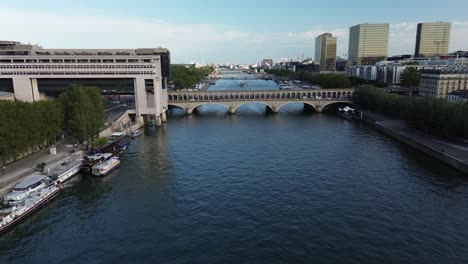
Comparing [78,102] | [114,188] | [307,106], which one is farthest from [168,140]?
[307,106]

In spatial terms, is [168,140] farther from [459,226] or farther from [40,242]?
[459,226]

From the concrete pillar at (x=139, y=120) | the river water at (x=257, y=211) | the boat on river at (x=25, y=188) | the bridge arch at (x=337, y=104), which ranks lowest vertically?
the river water at (x=257, y=211)

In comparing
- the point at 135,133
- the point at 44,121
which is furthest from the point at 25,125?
the point at 135,133

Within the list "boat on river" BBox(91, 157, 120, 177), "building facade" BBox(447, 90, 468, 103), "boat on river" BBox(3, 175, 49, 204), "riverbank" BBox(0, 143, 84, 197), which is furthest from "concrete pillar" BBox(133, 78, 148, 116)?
"building facade" BBox(447, 90, 468, 103)

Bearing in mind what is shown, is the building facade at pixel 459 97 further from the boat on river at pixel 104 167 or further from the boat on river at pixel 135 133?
the boat on river at pixel 104 167

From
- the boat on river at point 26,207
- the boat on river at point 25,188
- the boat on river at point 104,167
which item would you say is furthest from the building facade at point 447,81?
the boat on river at point 25,188

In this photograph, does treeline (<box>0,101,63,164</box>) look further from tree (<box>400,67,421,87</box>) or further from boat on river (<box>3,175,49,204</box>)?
tree (<box>400,67,421,87</box>)
